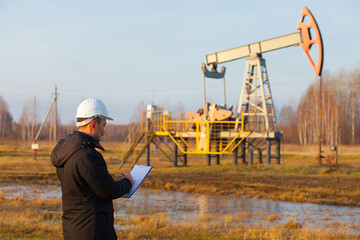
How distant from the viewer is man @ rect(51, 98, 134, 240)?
11.8 ft

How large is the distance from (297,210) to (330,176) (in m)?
8.91

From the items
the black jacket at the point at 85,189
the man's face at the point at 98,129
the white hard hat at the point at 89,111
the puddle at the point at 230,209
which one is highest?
the white hard hat at the point at 89,111

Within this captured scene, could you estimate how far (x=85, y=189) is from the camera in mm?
3674

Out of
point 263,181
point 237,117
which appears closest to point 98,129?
point 263,181

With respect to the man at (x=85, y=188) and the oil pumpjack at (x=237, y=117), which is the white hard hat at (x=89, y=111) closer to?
the man at (x=85, y=188)

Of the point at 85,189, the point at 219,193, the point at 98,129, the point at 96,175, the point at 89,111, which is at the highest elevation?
A: the point at 89,111

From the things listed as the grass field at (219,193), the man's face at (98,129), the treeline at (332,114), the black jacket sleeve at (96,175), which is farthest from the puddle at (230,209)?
the treeline at (332,114)

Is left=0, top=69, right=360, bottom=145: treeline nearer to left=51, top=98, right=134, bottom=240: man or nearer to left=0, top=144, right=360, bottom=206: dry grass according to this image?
left=0, top=144, right=360, bottom=206: dry grass

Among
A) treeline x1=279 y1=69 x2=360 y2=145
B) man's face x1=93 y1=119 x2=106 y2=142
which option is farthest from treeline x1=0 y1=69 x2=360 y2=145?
man's face x1=93 y1=119 x2=106 y2=142

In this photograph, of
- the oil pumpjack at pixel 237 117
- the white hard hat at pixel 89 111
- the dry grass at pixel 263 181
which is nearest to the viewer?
the white hard hat at pixel 89 111

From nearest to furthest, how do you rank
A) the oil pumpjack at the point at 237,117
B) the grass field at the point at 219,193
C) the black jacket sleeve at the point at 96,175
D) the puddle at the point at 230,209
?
the black jacket sleeve at the point at 96,175 → the grass field at the point at 219,193 → the puddle at the point at 230,209 → the oil pumpjack at the point at 237,117

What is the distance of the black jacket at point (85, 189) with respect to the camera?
3609 millimetres

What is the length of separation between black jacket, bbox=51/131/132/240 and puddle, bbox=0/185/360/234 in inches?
293

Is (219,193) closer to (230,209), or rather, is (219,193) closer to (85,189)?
(230,209)
